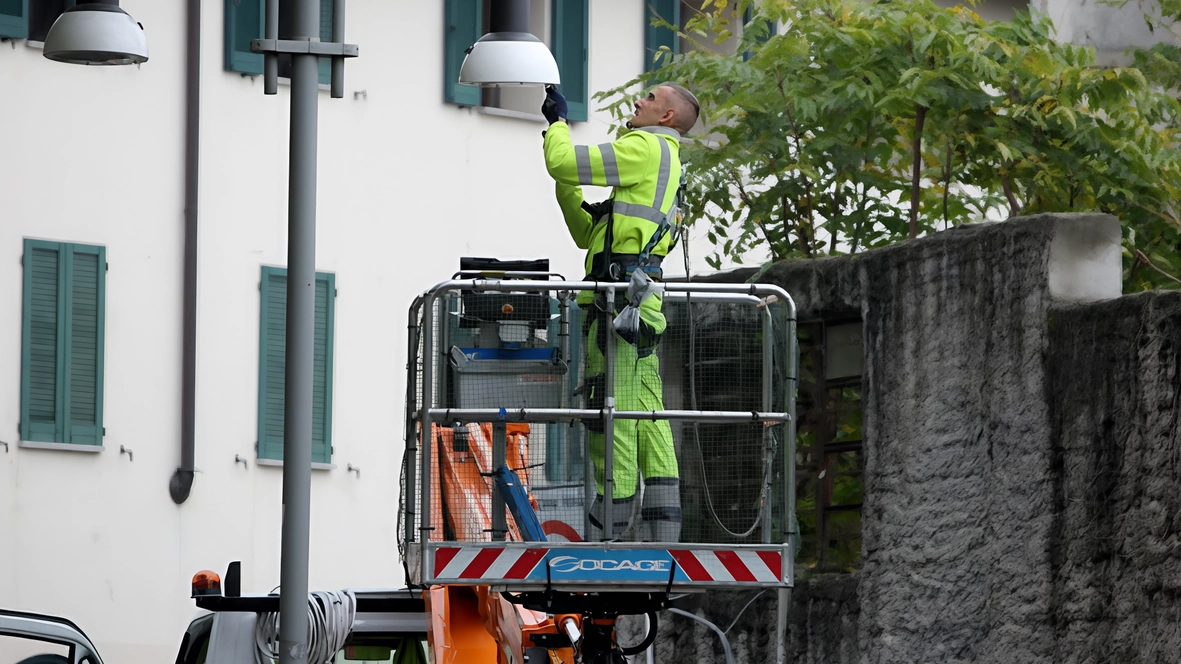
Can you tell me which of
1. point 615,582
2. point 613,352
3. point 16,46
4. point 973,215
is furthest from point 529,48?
point 16,46

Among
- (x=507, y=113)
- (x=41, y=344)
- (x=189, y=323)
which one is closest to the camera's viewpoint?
(x=41, y=344)

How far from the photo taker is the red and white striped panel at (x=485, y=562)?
7824 mm

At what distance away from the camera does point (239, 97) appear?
63.5 ft

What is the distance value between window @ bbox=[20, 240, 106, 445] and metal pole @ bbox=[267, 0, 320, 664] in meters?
10.3

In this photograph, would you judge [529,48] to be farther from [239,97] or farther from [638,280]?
[239,97]

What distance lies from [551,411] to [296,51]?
6.08 feet

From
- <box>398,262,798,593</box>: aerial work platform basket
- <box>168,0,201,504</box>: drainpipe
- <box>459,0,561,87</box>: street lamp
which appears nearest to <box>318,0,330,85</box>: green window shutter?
<box>168,0,201,504</box>: drainpipe

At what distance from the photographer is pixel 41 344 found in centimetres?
1827

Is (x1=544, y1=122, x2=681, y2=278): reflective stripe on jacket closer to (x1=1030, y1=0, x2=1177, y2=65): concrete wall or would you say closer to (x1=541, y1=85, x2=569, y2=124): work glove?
(x1=541, y1=85, x2=569, y2=124): work glove

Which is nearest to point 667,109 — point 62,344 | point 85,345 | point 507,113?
point 62,344

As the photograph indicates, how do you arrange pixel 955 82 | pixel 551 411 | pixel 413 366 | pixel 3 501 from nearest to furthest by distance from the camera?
pixel 551 411, pixel 413 366, pixel 955 82, pixel 3 501

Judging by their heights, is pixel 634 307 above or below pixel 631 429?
above

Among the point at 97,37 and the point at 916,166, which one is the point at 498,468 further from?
the point at 916,166

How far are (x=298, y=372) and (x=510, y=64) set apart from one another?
1638 mm
